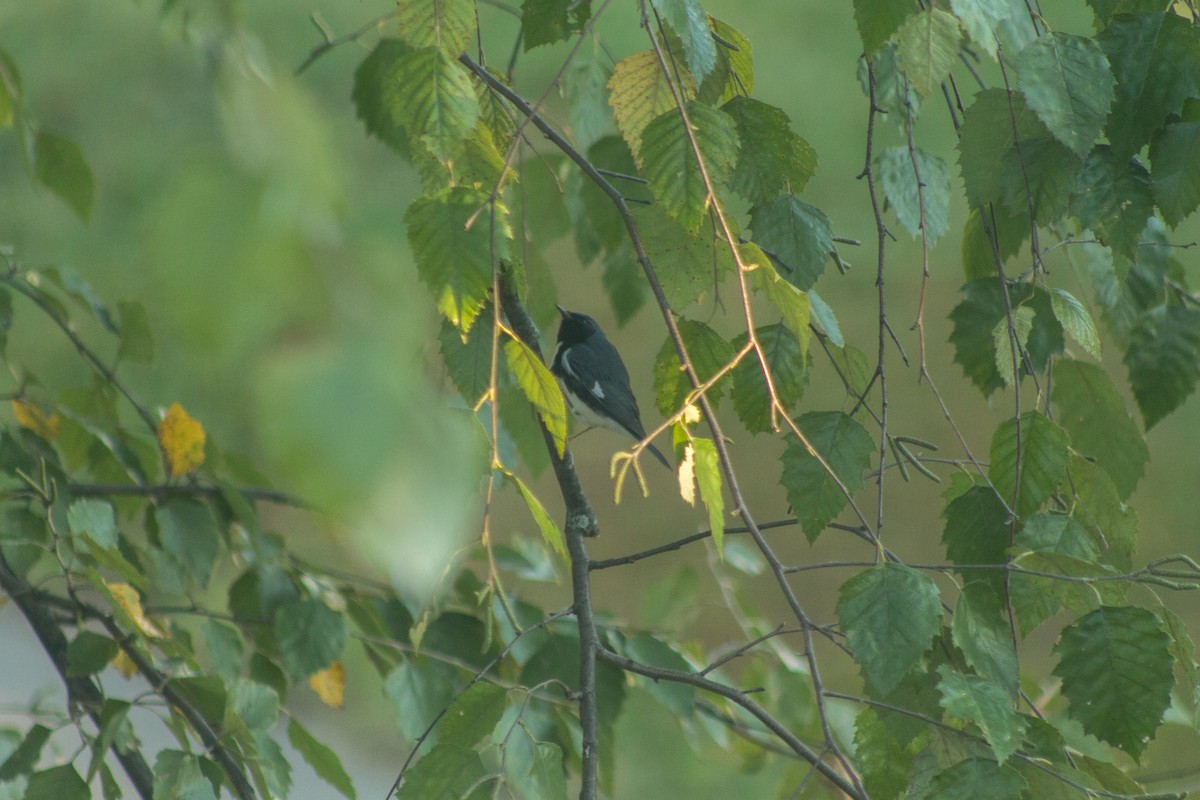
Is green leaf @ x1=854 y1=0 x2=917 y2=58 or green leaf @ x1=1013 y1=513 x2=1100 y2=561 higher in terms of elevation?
green leaf @ x1=854 y1=0 x2=917 y2=58

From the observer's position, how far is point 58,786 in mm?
911

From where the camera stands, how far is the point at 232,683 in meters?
0.99

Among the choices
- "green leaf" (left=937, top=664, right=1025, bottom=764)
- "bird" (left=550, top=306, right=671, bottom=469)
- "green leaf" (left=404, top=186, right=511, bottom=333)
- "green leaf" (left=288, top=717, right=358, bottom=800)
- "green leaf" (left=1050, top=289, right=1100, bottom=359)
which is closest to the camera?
"green leaf" (left=404, top=186, right=511, bottom=333)

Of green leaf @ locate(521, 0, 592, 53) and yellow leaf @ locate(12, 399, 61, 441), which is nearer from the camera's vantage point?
green leaf @ locate(521, 0, 592, 53)

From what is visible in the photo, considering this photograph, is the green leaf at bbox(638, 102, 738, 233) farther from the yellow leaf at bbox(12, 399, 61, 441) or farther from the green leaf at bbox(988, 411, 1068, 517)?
the yellow leaf at bbox(12, 399, 61, 441)

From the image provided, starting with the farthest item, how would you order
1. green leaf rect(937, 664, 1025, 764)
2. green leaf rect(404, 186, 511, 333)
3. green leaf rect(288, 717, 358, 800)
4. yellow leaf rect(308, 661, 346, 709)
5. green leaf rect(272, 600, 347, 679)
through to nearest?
yellow leaf rect(308, 661, 346, 709)
green leaf rect(272, 600, 347, 679)
green leaf rect(288, 717, 358, 800)
green leaf rect(937, 664, 1025, 764)
green leaf rect(404, 186, 511, 333)

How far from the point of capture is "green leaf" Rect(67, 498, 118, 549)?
104 centimetres

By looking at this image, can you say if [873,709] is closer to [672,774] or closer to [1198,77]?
[1198,77]

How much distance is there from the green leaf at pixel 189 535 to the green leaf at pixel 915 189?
733 mm

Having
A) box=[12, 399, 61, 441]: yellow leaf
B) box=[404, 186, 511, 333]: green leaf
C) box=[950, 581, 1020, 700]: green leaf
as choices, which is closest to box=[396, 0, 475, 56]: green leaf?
box=[404, 186, 511, 333]: green leaf

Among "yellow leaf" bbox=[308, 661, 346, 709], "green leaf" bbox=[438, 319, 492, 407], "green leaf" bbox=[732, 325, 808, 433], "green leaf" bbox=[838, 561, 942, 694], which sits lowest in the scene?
"yellow leaf" bbox=[308, 661, 346, 709]

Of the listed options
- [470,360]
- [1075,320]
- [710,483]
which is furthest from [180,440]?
[1075,320]

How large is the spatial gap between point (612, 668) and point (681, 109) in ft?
2.11

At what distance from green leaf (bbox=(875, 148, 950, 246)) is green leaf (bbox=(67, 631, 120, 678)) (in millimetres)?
815
